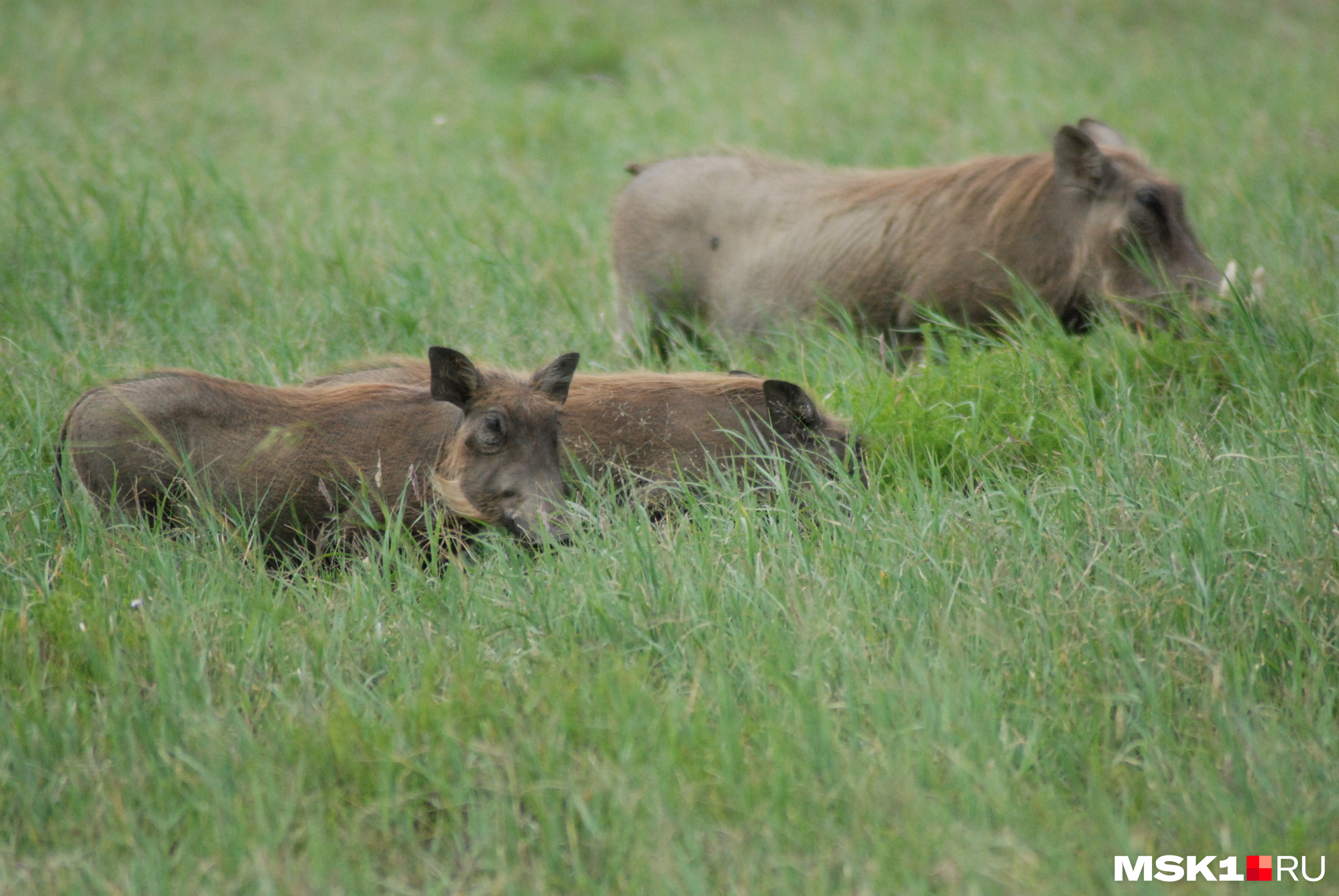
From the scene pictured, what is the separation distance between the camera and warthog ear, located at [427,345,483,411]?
3650mm

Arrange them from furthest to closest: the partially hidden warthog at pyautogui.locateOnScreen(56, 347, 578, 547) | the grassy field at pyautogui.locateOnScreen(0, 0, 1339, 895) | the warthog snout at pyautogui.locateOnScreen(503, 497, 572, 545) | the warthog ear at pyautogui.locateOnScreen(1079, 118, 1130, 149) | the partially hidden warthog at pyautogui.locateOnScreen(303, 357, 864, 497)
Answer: the warthog ear at pyautogui.locateOnScreen(1079, 118, 1130, 149)
the partially hidden warthog at pyautogui.locateOnScreen(303, 357, 864, 497)
the partially hidden warthog at pyautogui.locateOnScreen(56, 347, 578, 547)
the warthog snout at pyautogui.locateOnScreen(503, 497, 572, 545)
the grassy field at pyautogui.locateOnScreen(0, 0, 1339, 895)

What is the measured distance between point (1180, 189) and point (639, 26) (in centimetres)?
737

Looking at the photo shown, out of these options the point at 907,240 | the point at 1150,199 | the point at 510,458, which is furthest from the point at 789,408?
the point at 1150,199

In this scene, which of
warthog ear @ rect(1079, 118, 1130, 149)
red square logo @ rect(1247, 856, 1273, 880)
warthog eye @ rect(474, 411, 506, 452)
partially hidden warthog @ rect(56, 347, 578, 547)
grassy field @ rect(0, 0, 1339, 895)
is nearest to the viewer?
red square logo @ rect(1247, 856, 1273, 880)

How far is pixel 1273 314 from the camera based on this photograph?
14.5ft

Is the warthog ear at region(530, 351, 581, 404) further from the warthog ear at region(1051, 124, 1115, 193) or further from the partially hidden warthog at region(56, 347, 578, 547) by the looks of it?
the warthog ear at region(1051, 124, 1115, 193)

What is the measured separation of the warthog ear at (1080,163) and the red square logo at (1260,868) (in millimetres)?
3421

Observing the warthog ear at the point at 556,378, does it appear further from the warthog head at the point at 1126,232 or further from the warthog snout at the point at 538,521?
the warthog head at the point at 1126,232

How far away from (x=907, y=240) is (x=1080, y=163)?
0.78 metres

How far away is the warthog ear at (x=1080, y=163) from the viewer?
493 centimetres

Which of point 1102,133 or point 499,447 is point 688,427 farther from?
point 1102,133

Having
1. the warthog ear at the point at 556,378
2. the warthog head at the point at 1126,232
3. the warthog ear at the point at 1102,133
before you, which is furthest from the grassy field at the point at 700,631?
the warthog ear at the point at 1102,133

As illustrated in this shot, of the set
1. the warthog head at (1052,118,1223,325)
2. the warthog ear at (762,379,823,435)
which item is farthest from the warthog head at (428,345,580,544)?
the warthog head at (1052,118,1223,325)

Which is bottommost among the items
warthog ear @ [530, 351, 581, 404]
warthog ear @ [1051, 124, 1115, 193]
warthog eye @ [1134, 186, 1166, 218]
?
warthog ear @ [530, 351, 581, 404]
